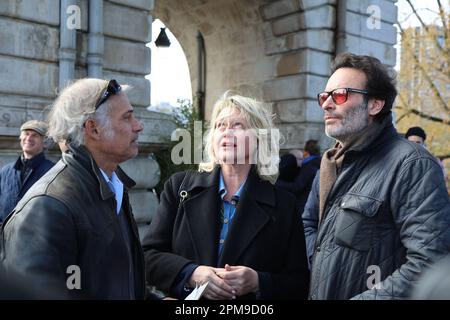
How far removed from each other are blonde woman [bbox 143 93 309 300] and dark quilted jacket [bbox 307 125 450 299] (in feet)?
0.92

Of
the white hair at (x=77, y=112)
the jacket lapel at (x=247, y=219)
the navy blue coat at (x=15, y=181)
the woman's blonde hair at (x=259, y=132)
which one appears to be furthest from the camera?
the navy blue coat at (x=15, y=181)

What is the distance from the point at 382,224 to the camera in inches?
79.3

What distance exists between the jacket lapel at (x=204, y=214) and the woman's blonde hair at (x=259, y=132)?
7.5 inches

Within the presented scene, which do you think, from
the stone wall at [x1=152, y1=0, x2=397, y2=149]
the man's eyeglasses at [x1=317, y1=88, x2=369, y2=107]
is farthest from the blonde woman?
the stone wall at [x1=152, y1=0, x2=397, y2=149]

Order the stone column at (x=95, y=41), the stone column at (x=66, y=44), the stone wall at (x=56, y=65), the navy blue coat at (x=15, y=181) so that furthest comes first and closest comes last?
the stone column at (x=95, y=41) < the stone column at (x=66, y=44) < the stone wall at (x=56, y=65) < the navy blue coat at (x=15, y=181)

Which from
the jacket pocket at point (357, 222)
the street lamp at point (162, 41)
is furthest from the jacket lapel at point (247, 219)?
the street lamp at point (162, 41)

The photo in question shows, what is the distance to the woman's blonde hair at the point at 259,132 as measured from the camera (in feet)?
8.86

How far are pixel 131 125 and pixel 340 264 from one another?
1.14 metres

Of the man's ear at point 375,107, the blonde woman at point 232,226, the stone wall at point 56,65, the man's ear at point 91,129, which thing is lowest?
the blonde woman at point 232,226

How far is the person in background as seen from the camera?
15.0 ft

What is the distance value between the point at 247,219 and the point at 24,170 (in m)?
3.03

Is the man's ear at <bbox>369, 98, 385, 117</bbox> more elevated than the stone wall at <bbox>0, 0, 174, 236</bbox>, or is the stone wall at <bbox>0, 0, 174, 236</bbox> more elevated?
the stone wall at <bbox>0, 0, 174, 236</bbox>

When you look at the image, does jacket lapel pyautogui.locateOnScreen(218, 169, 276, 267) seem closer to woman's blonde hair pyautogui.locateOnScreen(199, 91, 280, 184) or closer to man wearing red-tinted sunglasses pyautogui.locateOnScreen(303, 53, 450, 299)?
woman's blonde hair pyautogui.locateOnScreen(199, 91, 280, 184)

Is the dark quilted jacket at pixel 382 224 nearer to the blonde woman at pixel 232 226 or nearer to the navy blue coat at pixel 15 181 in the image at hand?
the blonde woman at pixel 232 226
